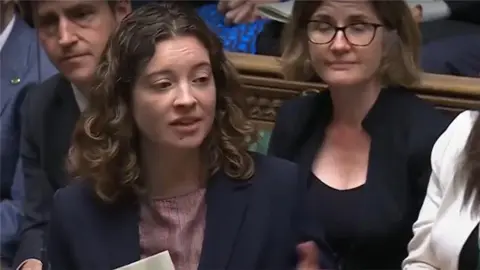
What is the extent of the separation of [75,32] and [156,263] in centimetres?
52

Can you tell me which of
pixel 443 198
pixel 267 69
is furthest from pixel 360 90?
pixel 267 69

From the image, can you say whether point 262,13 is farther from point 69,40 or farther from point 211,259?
point 211,259

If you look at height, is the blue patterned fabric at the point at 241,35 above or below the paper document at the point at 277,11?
below

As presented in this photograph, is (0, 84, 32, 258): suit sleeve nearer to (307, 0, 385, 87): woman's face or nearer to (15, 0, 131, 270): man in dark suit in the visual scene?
(15, 0, 131, 270): man in dark suit

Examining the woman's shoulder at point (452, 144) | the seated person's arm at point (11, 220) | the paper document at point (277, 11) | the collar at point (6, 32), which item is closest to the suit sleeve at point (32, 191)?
the seated person's arm at point (11, 220)

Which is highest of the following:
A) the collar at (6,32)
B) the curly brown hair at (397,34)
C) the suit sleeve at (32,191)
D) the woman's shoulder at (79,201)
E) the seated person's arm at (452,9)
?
the curly brown hair at (397,34)

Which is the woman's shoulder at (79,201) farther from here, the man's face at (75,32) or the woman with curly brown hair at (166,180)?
the man's face at (75,32)

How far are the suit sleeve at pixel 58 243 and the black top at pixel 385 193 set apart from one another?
15.8 inches

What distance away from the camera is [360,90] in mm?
1451

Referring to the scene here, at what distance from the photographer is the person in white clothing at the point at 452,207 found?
1.29 metres

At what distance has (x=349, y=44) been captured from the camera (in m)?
1.39

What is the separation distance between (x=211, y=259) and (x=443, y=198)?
384mm

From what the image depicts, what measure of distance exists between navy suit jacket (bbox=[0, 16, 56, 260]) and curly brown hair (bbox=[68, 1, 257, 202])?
54 cm

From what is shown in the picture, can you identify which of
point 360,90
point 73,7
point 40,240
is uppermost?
point 73,7
